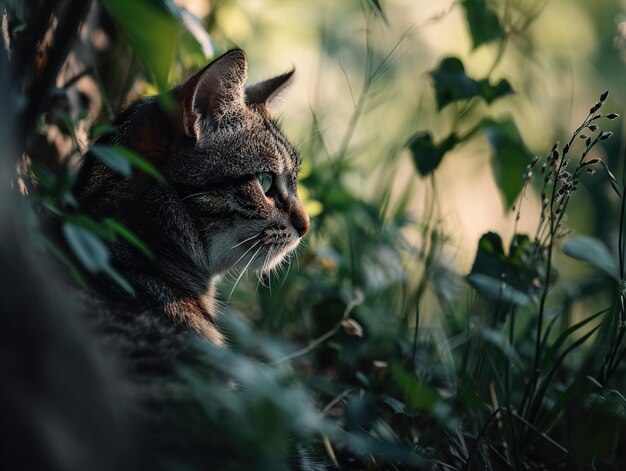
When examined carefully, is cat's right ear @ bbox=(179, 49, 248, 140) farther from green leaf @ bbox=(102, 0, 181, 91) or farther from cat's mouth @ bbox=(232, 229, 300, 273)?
green leaf @ bbox=(102, 0, 181, 91)

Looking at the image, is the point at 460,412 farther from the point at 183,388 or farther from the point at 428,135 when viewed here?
the point at 183,388

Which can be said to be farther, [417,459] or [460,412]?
[460,412]

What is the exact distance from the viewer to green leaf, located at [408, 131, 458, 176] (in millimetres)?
2396

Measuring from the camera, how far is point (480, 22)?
2311 mm

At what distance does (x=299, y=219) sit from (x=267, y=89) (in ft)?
1.82

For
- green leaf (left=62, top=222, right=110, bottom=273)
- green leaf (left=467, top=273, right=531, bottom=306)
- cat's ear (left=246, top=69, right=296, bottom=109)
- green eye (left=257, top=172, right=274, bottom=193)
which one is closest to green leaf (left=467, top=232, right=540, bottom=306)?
green leaf (left=467, top=273, right=531, bottom=306)

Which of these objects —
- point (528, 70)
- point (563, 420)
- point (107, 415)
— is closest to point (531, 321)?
point (563, 420)

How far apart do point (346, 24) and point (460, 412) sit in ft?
7.95

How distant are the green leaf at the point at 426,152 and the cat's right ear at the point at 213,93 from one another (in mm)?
607

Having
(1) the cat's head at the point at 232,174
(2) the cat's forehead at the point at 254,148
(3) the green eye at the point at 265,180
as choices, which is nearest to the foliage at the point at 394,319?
(1) the cat's head at the point at 232,174

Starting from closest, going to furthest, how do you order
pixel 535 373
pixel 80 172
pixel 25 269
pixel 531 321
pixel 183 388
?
1. pixel 25 269
2. pixel 183 388
3. pixel 535 373
4. pixel 80 172
5. pixel 531 321

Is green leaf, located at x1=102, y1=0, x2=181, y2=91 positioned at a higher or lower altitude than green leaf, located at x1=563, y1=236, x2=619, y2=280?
higher

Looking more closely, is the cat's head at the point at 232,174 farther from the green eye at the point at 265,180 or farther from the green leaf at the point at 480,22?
the green leaf at the point at 480,22

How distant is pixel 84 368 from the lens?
0.99 m
